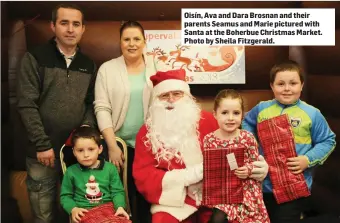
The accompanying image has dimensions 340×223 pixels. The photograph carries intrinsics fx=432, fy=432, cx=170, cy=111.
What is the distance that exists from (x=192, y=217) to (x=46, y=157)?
74 cm

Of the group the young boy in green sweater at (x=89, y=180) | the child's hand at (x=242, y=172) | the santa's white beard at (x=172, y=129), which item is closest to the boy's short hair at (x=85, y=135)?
the young boy in green sweater at (x=89, y=180)

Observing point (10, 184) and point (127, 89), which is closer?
point (127, 89)

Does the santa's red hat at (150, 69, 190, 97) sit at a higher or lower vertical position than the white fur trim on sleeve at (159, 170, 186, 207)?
higher

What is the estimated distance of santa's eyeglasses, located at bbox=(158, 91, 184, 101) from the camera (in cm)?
203

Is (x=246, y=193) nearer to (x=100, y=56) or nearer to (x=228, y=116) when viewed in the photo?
(x=228, y=116)

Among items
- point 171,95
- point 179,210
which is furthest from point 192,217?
point 171,95

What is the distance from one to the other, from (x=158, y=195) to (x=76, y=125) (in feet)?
1.77

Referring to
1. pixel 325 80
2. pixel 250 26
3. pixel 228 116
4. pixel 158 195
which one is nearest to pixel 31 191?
pixel 158 195

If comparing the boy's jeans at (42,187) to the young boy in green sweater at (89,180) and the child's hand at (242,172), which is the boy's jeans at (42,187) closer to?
the young boy in green sweater at (89,180)

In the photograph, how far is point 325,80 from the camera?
7.55 ft

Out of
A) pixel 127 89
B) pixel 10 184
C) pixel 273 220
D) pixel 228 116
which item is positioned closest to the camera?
pixel 228 116

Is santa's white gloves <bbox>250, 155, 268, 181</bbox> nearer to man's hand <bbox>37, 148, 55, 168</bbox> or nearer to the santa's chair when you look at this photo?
the santa's chair
